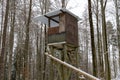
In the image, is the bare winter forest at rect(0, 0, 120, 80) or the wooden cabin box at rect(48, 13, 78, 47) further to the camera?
the bare winter forest at rect(0, 0, 120, 80)

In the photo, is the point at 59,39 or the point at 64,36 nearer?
the point at 64,36

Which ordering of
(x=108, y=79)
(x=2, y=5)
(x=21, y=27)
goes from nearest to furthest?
1. (x=108, y=79)
2. (x=2, y=5)
3. (x=21, y=27)

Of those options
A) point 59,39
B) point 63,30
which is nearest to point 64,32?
point 63,30

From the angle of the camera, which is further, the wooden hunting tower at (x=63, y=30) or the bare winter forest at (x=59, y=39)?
the bare winter forest at (x=59, y=39)

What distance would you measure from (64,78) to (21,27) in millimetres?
14558

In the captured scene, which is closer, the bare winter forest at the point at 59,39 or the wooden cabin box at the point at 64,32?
the wooden cabin box at the point at 64,32

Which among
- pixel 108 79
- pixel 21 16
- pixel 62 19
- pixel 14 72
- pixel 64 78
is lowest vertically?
pixel 14 72

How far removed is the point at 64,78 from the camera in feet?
22.7

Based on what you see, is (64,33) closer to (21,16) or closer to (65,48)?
(65,48)

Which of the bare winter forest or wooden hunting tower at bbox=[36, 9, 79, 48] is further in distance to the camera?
the bare winter forest

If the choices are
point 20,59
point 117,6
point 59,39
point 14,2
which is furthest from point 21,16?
point 59,39

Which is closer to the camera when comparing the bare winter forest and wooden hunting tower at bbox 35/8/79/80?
wooden hunting tower at bbox 35/8/79/80

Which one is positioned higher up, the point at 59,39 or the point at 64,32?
the point at 64,32

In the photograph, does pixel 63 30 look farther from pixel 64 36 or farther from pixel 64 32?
pixel 64 36
